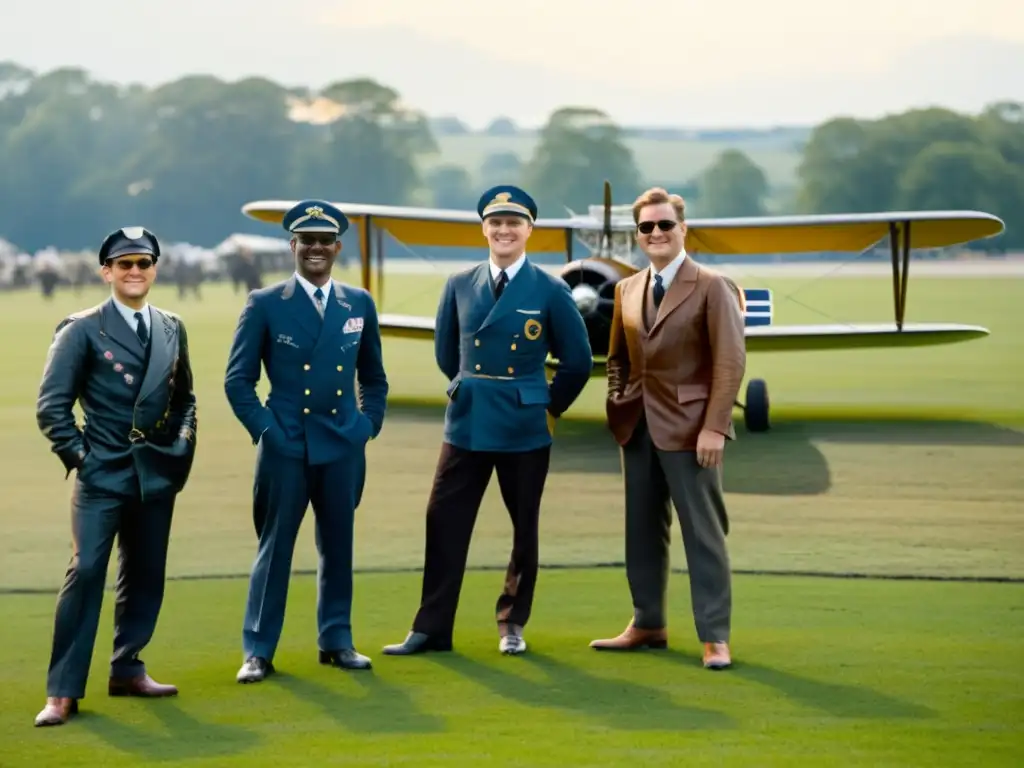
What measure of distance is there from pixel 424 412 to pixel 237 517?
23.5 feet

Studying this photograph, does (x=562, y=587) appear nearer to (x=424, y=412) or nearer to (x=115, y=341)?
(x=115, y=341)

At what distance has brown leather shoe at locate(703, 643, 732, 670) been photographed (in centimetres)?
590

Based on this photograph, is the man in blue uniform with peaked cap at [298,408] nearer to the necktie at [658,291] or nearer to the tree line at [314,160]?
the necktie at [658,291]

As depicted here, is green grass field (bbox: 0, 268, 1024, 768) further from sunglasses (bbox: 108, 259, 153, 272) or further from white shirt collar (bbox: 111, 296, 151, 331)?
sunglasses (bbox: 108, 259, 153, 272)

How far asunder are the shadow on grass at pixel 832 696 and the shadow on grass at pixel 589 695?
38 centimetres

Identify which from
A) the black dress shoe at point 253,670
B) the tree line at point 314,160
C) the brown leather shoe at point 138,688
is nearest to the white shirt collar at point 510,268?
the black dress shoe at point 253,670

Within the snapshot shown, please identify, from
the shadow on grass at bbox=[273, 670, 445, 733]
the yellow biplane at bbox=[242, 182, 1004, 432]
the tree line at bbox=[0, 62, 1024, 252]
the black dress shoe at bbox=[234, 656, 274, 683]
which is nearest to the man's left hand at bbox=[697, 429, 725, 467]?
the shadow on grass at bbox=[273, 670, 445, 733]

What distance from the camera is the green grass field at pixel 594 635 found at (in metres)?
4.97

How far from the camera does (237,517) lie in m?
10.0

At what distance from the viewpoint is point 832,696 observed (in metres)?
5.52

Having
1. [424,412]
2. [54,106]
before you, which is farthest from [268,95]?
[424,412]

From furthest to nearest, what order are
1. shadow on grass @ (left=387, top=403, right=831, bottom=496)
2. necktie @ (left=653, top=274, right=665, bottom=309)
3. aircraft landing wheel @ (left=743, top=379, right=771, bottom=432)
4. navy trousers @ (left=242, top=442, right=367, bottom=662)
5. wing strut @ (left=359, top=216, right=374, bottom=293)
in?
wing strut @ (left=359, top=216, right=374, bottom=293), aircraft landing wheel @ (left=743, top=379, right=771, bottom=432), shadow on grass @ (left=387, top=403, right=831, bottom=496), necktie @ (left=653, top=274, right=665, bottom=309), navy trousers @ (left=242, top=442, right=367, bottom=662)

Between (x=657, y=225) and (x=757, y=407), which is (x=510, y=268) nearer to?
(x=657, y=225)

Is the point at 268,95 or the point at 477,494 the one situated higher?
the point at 268,95
